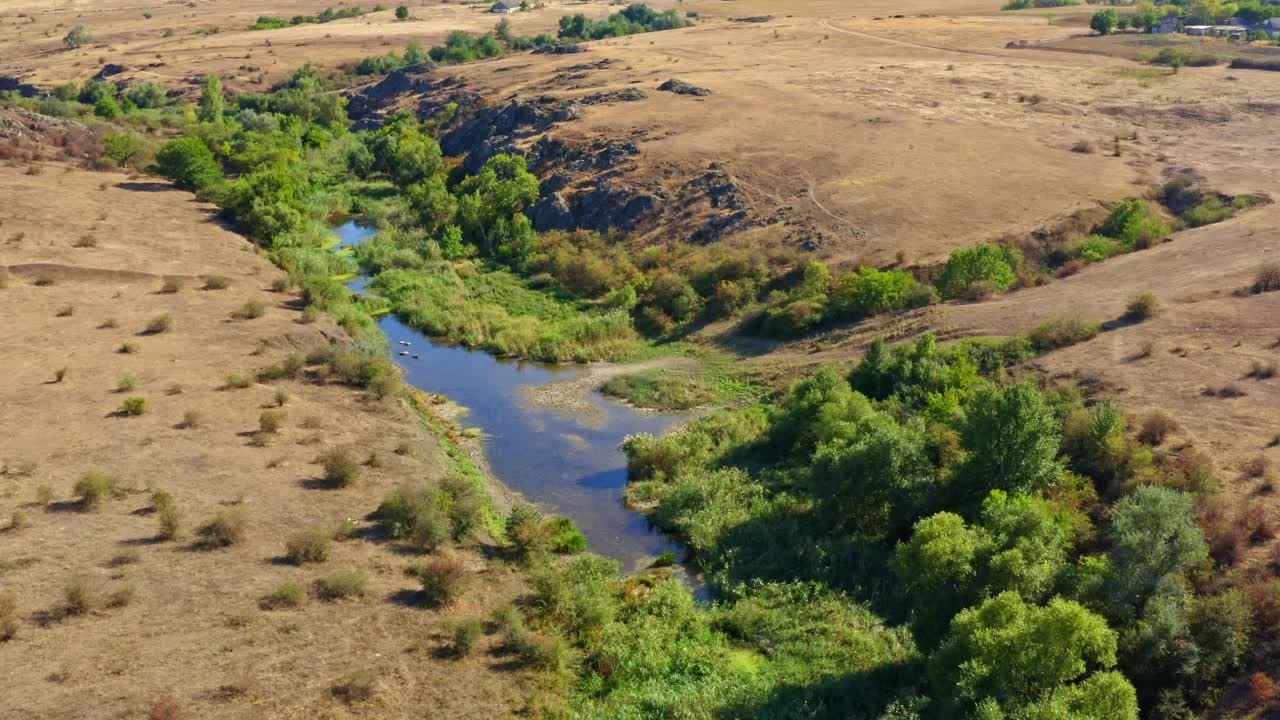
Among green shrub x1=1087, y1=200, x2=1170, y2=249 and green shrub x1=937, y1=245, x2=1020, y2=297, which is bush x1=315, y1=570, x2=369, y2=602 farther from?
green shrub x1=1087, y1=200, x2=1170, y2=249

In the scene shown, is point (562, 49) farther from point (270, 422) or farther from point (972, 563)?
point (972, 563)

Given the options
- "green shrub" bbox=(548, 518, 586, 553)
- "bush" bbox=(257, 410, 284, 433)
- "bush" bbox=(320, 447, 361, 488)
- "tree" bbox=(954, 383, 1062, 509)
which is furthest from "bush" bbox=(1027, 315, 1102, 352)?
"bush" bbox=(257, 410, 284, 433)

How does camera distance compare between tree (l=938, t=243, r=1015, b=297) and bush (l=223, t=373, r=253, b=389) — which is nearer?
bush (l=223, t=373, r=253, b=389)

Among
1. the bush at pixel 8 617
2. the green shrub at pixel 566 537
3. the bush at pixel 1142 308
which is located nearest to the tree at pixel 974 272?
the bush at pixel 1142 308

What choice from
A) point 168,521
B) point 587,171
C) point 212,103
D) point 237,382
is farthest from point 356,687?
point 212,103

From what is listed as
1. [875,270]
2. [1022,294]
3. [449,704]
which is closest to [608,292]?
[875,270]

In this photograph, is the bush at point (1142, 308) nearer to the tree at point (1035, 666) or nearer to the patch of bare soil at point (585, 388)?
the patch of bare soil at point (585, 388)

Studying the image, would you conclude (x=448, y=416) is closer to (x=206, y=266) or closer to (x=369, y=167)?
(x=206, y=266)
